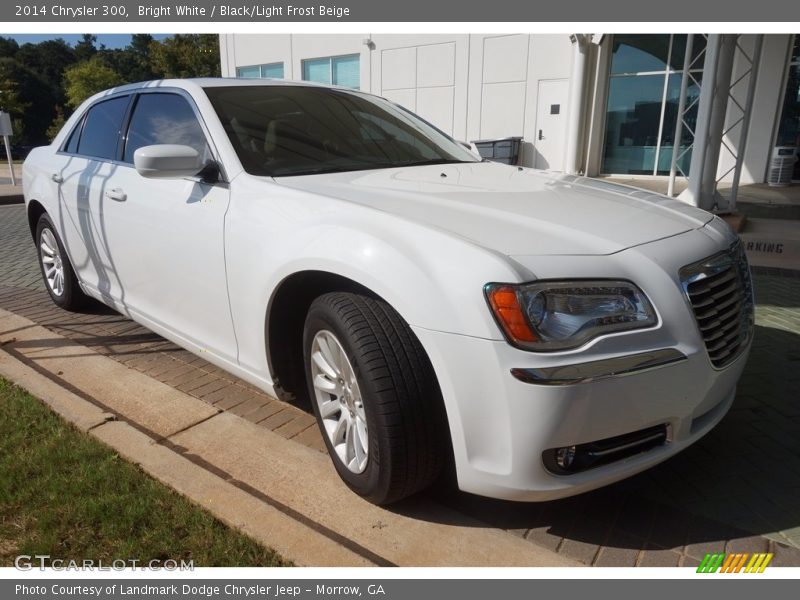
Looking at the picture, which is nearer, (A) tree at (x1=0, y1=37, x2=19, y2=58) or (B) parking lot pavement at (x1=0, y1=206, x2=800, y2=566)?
(B) parking lot pavement at (x1=0, y1=206, x2=800, y2=566)

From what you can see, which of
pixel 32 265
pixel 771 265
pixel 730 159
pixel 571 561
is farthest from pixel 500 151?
pixel 571 561

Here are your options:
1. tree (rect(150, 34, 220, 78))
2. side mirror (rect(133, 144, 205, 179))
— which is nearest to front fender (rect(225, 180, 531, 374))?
side mirror (rect(133, 144, 205, 179))

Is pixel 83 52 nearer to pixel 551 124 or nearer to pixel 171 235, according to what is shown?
pixel 551 124

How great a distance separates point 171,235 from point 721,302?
8.26 ft

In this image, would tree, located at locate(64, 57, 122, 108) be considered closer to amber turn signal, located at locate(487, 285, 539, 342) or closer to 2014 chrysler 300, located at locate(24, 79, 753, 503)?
2014 chrysler 300, located at locate(24, 79, 753, 503)

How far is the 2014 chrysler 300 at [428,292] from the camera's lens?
1.93 m

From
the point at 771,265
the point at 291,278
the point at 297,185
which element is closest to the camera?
the point at 291,278

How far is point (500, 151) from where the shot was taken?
595 inches

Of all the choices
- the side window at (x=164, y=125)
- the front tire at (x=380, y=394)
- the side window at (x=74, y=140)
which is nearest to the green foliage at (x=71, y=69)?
the side window at (x=74, y=140)

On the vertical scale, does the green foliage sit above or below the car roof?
above

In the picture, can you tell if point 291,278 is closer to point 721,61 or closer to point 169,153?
point 169,153

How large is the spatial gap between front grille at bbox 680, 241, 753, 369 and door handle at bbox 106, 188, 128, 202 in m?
2.92

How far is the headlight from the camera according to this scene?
189cm

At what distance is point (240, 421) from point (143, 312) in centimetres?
103
